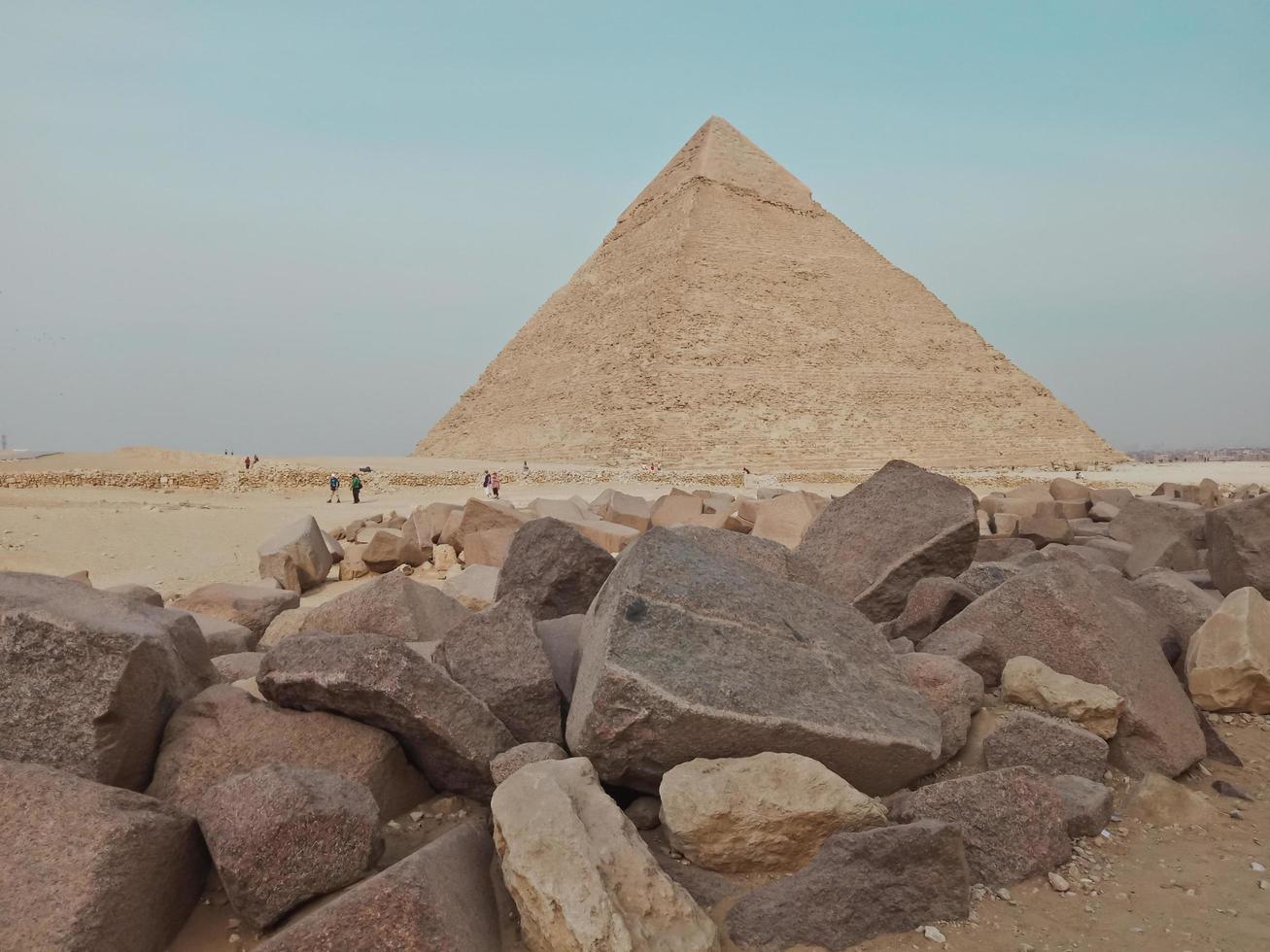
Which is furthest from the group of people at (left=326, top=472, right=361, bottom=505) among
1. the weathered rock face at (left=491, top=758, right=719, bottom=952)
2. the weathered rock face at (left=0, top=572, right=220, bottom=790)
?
the weathered rock face at (left=491, top=758, right=719, bottom=952)

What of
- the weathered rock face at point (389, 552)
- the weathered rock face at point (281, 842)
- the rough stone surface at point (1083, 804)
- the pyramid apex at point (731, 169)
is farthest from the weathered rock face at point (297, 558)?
the pyramid apex at point (731, 169)

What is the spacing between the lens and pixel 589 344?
5516cm

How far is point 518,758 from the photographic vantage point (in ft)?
6.95

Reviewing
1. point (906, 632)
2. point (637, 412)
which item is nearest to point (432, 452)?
point (637, 412)

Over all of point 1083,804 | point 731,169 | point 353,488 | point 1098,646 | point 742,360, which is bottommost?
point 353,488

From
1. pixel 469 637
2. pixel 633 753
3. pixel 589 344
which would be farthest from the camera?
pixel 589 344

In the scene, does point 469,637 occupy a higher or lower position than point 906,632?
higher

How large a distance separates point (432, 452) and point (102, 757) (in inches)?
2164

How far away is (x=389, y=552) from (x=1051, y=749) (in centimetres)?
532

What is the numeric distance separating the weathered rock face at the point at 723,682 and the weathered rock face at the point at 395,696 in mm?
252

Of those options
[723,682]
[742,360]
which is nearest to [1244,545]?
[723,682]

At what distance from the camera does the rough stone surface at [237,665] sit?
2.71 meters

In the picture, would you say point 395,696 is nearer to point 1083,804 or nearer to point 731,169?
point 1083,804

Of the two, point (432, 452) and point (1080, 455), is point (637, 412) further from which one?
point (1080, 455)
